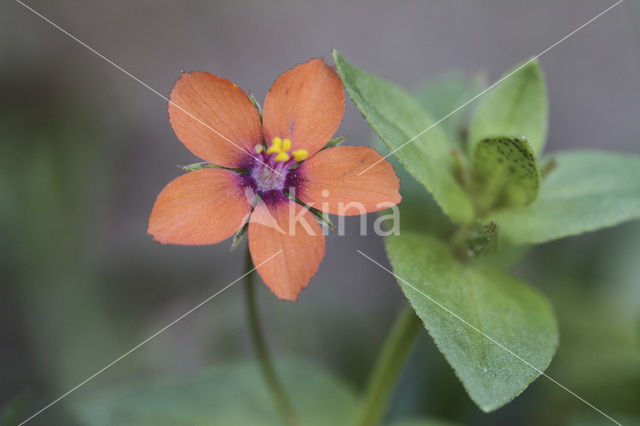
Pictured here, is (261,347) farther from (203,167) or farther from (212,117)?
(212,117)

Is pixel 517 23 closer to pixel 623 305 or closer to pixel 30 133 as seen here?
pixel 623 305

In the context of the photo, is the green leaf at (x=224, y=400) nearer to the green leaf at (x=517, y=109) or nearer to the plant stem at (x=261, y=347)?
the plant stem at (x=261, y=347)

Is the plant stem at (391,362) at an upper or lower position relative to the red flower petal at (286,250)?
lower

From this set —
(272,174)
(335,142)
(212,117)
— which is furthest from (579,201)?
(212,117)

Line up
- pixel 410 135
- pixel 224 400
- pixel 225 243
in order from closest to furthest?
pixel 410 135
pixel 224 400
pixel 225 243

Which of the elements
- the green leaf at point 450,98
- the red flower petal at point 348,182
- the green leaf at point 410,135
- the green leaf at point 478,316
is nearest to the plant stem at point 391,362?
the green leaf at point 478,316

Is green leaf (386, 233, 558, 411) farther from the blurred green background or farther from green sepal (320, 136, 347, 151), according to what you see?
the blurred green background
